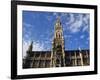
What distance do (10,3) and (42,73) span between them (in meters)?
0.71

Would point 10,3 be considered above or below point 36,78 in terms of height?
above

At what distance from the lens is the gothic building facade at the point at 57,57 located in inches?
77.7

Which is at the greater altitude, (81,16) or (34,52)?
(81,16)

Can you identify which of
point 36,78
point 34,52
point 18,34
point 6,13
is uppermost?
point 6,13

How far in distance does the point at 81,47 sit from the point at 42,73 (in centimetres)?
48

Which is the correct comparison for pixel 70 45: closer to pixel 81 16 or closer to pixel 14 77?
pixel 81 16

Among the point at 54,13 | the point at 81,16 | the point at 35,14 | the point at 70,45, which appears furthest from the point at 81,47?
the point at 35,14

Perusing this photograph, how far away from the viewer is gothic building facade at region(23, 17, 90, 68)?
1.97 meters

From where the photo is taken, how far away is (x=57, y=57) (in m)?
2.05

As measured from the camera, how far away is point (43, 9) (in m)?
1.99

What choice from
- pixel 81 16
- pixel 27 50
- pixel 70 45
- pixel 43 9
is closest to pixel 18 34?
pixel 27 50

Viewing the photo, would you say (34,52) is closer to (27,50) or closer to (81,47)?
(27,50)

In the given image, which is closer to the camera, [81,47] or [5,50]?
[5,50]

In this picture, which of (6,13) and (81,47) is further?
(81,47)
